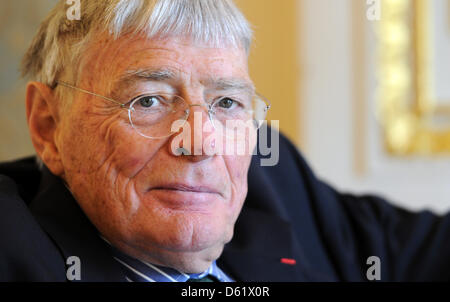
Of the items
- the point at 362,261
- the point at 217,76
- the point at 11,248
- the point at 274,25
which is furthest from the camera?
the point at 274,25

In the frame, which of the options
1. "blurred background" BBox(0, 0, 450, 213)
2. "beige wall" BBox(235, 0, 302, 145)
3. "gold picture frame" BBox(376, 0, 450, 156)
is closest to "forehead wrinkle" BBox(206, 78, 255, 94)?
"beige wall" BBox(235, 0, 302, 145)

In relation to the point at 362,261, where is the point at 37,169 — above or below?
above

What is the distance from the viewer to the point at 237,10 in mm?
1140

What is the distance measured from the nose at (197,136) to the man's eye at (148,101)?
7 centimetres

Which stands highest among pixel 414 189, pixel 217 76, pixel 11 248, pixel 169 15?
pixel 169 15

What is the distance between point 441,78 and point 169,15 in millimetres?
1994

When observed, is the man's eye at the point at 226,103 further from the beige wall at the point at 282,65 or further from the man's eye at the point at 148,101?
the beige wall at the point at 282,65

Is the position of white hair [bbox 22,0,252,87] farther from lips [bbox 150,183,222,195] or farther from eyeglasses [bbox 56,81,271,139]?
lips [bbox 150,183,222,195]

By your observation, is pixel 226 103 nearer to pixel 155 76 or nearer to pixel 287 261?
pixel 155 76

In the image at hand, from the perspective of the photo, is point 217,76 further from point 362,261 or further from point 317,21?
point 317,21

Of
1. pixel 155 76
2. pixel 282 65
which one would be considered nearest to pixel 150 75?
pixel 155 76

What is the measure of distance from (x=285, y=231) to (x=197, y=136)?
20.9 inches

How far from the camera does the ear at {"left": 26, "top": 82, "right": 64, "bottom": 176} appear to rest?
115 centimetres

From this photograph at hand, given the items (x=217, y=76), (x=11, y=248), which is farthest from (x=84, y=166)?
(x=217, y=76)
